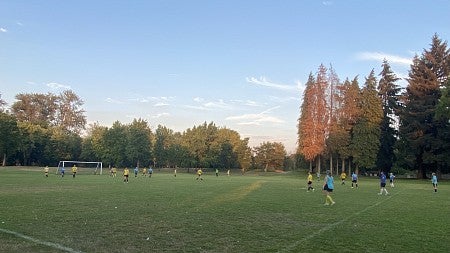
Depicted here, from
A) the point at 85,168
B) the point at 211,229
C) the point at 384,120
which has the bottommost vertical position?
the point at 211,229

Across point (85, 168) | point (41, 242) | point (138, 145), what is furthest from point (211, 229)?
point (138, 145)

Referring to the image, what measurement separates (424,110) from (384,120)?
893 centimetres

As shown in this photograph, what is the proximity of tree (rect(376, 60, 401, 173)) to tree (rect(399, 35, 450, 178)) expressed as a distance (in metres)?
3.93

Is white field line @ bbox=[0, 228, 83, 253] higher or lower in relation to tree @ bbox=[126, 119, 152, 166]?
lower

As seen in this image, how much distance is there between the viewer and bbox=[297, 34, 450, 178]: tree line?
202 ft

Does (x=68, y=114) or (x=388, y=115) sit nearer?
(x=388, y=115)

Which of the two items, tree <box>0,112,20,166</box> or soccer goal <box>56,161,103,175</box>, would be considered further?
tree <box>0,112,20,166</box>

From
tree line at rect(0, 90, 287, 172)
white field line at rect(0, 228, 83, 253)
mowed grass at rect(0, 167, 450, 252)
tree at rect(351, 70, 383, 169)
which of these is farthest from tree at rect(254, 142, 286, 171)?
white field line at rect(0, 228, 83, 253)

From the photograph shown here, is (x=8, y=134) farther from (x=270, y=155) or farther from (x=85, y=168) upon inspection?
(x=270, y=155)

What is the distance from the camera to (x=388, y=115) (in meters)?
70.9

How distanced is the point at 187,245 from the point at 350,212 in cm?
975

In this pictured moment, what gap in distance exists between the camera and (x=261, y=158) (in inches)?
3829

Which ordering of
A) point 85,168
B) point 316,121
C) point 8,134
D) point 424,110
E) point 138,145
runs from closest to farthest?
point 424,110 → point 316,121 → point 85,168 → point 8,134 → point 138,145

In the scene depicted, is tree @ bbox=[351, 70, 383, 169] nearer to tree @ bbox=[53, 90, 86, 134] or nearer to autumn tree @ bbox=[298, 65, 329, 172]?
autumn tree @ bbox=[298, 65, 329, 172]
